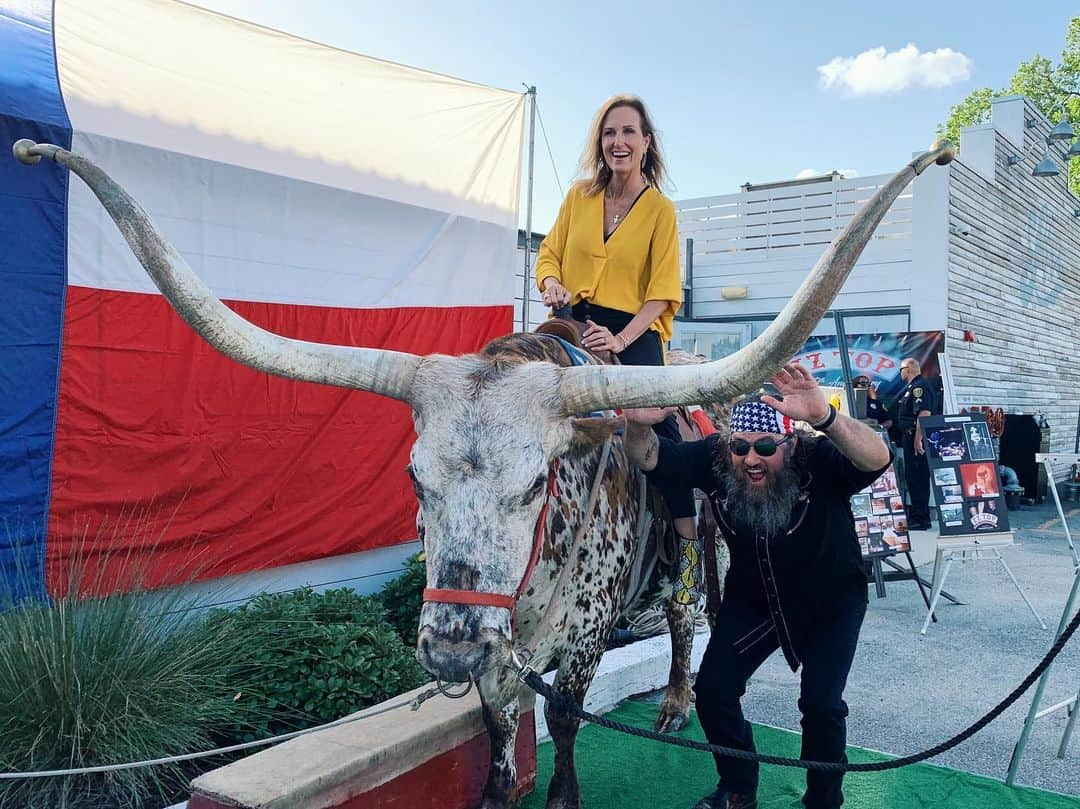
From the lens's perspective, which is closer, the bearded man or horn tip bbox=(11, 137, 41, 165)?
horn tip bbox=(11, 137, 41, 165)

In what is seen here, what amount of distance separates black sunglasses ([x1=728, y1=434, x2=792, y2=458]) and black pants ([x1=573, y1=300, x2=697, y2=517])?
48 cm

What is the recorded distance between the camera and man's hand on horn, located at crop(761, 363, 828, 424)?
2.67 metres

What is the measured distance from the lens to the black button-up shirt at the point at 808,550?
120 inches

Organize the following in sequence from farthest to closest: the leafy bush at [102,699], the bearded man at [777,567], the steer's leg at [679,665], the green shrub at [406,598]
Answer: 1. the green shrub at [406,598]
2. the steer's leg at [679,665]
3. the bearded man at [777,567]
4. the leafy bush at [102,699]

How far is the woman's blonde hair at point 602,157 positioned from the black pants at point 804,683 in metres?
2.04

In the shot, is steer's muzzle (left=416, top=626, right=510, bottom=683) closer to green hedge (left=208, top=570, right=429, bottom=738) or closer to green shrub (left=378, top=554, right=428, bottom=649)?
green hedge (left=208, top=570, right=429, bottom=738)

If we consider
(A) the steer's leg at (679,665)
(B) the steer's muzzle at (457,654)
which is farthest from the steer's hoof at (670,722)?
(B) the steer's muzzle at (457,654)

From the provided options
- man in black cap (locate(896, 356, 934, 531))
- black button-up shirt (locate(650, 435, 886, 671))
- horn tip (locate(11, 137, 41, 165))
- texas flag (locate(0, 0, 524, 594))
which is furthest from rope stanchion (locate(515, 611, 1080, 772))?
man in black cap (locate(896, 356, 934, 531))

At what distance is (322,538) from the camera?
198 inches

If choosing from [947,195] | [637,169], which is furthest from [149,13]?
[947,195]

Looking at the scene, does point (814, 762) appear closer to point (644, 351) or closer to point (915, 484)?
point (644, 351)

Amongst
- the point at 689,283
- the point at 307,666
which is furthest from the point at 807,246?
the point at 307,666

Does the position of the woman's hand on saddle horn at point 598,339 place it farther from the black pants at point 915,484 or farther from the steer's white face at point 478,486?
the black pants at point 915,484

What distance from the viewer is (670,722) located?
4.35 metres
